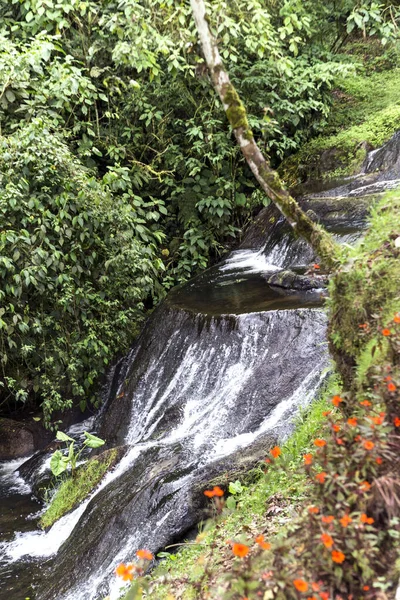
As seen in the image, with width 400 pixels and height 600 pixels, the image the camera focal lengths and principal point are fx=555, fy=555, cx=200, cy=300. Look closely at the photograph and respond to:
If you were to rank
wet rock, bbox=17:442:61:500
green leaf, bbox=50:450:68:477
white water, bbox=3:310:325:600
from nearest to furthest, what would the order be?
white water, bbox=3:310:325:600
green leaf, bbox=50:450:68:477
wet rock, bbox=17:442:61:500

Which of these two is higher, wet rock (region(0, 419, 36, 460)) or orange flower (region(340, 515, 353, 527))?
orange flower (region(340, 515, 353, 527))

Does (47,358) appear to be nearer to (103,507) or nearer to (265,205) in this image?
(103,507)

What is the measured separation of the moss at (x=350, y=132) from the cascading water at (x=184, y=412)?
6.31 feet

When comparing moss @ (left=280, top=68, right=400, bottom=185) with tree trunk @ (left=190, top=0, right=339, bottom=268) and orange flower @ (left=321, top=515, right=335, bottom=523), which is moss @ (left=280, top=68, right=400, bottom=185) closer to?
tree trunk @ (left=190, top=0, right=339, bottom=268)

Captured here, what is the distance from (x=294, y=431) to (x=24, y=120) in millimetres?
5459

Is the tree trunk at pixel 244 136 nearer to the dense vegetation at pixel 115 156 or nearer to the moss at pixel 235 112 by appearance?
the moss at pixel 235 112

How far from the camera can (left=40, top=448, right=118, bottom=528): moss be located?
17.5 feet

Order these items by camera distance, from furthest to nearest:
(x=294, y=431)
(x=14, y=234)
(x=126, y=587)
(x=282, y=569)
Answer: (x=14, y=234)
(x=294, y=431)
(x=126, y=587)
(x=282, y=569)

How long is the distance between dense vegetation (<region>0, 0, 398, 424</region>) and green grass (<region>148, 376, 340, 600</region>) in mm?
2505

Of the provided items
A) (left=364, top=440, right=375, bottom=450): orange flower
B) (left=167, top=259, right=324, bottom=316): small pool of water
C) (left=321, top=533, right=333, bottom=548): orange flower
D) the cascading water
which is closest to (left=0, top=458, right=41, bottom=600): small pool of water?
the cascading water

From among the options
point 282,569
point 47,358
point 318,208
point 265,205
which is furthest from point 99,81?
point 282,569

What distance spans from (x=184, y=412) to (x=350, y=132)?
6.41 meters

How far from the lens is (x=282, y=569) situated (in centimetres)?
190

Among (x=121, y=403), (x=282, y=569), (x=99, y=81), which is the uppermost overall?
(x=99, y=81)
